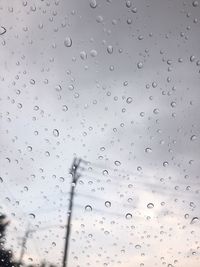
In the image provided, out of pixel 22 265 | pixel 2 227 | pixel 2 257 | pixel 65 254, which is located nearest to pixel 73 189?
pixel 65 254

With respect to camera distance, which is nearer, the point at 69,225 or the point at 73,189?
the point at 69,225

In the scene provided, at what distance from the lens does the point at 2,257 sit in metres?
13.8

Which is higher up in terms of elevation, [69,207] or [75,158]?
[75,158]

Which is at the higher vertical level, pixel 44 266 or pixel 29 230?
pixel 29 230

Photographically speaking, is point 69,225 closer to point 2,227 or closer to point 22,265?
point 22,265

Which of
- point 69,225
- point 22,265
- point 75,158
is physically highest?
point 75,158

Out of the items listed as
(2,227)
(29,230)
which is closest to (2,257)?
(2,227)

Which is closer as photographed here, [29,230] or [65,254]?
[65,254]

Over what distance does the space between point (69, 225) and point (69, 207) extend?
69 centimetres

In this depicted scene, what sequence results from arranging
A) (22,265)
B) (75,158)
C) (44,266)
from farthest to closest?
1. (44,266)
2. (75,158)
3. (22,265)

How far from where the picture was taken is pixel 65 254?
548 inches

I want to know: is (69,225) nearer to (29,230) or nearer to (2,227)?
(2,227)

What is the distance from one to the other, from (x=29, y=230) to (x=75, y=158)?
63.1ft

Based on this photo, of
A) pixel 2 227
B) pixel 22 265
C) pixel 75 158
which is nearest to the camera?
pixel 22 265
